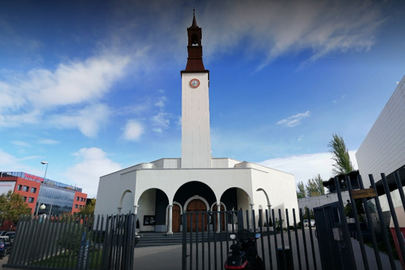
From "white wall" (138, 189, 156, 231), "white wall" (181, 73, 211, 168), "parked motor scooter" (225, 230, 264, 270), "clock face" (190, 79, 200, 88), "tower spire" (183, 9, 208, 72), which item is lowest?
"parked motor scooter" (225, 230, 264, 270)

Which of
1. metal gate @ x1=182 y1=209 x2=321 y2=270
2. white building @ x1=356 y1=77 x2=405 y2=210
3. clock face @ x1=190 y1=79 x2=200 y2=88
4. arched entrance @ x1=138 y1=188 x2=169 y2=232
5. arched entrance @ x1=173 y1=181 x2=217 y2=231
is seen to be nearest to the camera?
metal gate @ x1=182 y1=209 x2=321 y2=270

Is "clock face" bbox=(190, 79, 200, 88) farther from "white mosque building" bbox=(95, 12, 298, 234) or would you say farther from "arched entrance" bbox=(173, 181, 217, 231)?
"arched entrance" bbox=(173, 181, 217, 231)

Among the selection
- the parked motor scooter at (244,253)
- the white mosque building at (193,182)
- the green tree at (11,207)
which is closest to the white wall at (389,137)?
the white mosque building at (193,182)

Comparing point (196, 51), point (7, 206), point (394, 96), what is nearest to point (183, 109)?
point (196, 51)

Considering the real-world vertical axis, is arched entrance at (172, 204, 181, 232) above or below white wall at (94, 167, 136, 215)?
below

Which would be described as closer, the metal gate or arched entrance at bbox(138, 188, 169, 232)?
the metal gate

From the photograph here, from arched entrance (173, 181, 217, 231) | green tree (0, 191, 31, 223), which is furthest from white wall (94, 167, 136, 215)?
green tree (0, 191, 31, 223)

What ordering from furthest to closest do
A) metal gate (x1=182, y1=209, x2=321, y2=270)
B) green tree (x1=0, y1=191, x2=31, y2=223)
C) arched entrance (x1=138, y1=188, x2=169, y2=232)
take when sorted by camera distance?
1. green tree (x1=0, y1=191, x2=31, y2=223)
2. arched entrance (x1=138, y1=188, x2=169, y2=232)
3. metal gate (x1=182, y1=209, x2=321, y2=270)

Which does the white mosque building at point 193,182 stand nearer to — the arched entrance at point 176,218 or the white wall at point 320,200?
the arched entrance at point 176,218

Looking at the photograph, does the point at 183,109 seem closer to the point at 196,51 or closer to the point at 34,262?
the point at 196,51

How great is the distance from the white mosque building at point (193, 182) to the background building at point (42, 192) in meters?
14.1

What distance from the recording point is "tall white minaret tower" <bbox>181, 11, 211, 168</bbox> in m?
18.4

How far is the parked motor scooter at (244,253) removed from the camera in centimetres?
465

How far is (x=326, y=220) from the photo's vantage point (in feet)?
14.2
